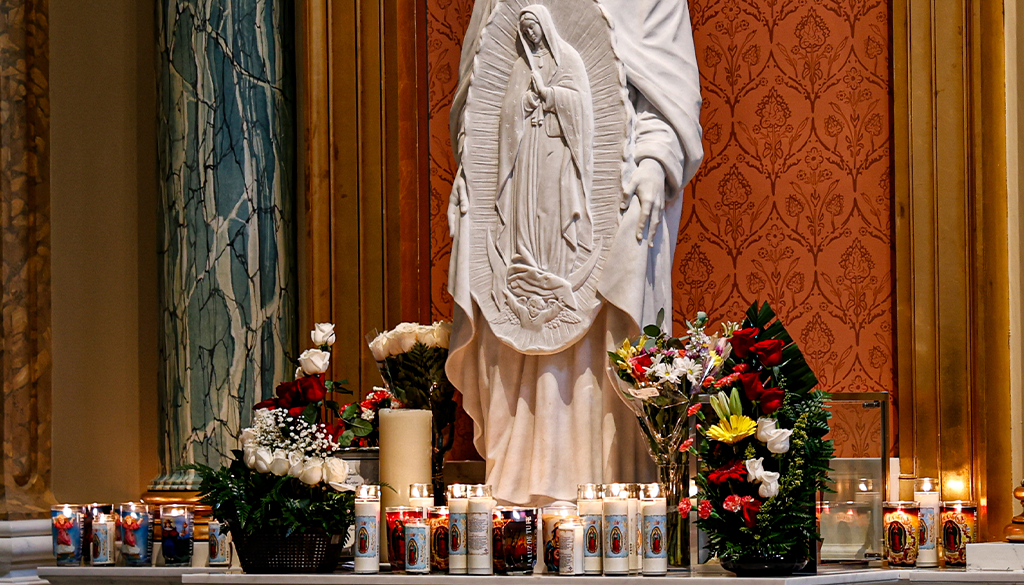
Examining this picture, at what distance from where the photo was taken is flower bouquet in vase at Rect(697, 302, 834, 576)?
11.4ft

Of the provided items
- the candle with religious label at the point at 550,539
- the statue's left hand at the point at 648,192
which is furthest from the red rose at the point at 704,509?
the statue's left hand at the point at 648,192

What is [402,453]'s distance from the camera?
13.2 ft

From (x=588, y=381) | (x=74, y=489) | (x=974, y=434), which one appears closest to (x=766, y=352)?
(x=588, y=381)

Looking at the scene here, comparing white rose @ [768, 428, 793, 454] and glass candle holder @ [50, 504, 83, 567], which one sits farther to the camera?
glass candle holder @ [50, 504, 83, 567]

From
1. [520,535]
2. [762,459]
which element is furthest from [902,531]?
[520,535]

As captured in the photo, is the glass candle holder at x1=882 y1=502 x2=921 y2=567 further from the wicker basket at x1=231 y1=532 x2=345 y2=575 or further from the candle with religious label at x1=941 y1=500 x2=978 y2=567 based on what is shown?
the wicker basket at x1=231 y1=532 x2=345 y2=575

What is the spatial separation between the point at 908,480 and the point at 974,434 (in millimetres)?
264

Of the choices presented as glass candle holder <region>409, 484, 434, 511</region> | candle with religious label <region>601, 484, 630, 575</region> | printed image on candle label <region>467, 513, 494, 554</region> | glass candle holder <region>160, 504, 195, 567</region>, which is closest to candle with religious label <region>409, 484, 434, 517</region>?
glass candle holder <region>409, 484, 434, 511</region>

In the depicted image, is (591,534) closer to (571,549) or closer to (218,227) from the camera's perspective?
(571,549)

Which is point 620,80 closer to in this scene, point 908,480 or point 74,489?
point 908,480

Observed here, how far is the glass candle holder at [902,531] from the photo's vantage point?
392 cm

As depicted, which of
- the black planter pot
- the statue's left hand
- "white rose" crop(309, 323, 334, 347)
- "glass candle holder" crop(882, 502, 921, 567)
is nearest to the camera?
the black planter pot

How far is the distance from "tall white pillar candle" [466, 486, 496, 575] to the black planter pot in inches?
23.1

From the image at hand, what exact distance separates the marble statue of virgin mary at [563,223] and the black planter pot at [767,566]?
0.70m
